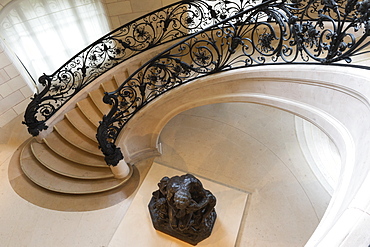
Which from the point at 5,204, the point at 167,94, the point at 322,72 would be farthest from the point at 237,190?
the point at 5,204

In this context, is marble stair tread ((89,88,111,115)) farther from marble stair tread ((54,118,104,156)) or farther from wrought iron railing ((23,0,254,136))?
marble stair tread ((54,118,104,156))

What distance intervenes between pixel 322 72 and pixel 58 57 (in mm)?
6806

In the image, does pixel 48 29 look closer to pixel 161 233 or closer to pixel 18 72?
pixel 18 72

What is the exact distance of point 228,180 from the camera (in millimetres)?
4855

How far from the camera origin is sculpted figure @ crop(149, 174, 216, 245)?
3190mm

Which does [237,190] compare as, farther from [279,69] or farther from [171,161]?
[279,69]

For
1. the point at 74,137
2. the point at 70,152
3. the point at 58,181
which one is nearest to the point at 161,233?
the point at 58,181

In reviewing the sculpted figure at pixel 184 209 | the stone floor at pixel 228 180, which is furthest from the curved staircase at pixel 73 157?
the sculpted figure at pixel 184 209

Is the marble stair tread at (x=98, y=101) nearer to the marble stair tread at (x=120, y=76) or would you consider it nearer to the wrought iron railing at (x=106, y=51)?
the wrought iron railing at (x=106, y=51)

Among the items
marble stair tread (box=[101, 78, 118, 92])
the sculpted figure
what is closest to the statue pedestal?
the sculpted figure

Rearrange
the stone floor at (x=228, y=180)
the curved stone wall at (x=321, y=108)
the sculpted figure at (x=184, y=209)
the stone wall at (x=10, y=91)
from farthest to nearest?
the stone wall at (x=10, y=91), the stone floor at (x=228, y=180), the sculpted figure at (x=184, y=209), the curved stone wall at (x=321, y=108)

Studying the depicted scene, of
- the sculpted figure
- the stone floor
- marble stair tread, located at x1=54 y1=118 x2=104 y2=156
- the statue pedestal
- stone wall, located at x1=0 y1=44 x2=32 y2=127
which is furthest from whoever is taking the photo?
stone wall, located at x1=0 y1=44 x2=32 y2=127

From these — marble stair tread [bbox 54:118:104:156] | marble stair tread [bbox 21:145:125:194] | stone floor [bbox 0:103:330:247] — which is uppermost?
marble stair tread [bbox 54:118:104:156]

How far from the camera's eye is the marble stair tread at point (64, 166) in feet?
15.7
